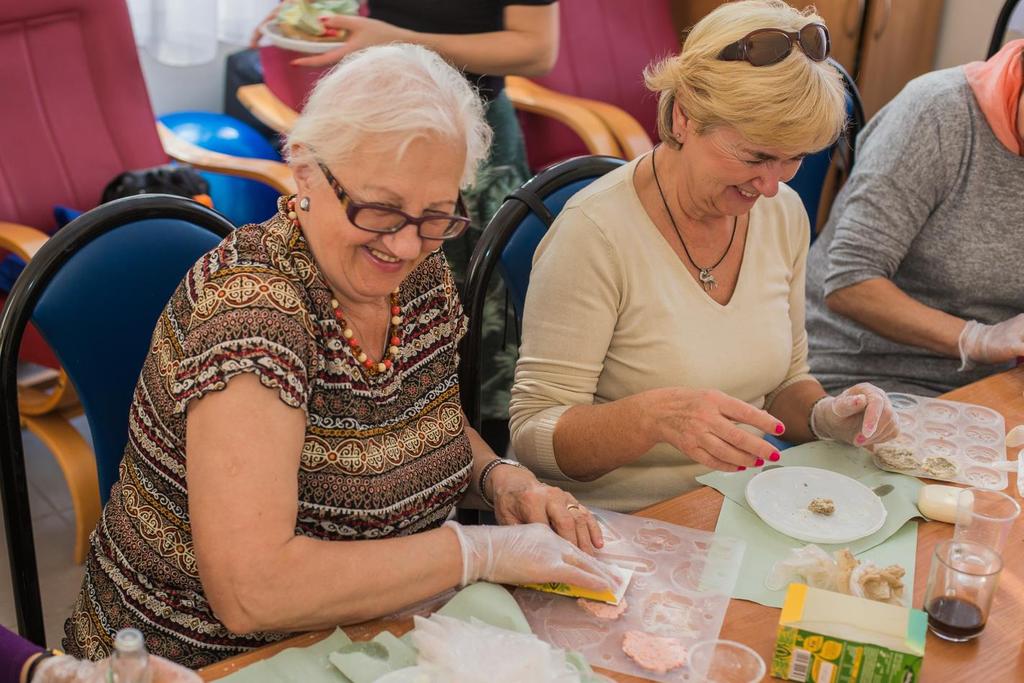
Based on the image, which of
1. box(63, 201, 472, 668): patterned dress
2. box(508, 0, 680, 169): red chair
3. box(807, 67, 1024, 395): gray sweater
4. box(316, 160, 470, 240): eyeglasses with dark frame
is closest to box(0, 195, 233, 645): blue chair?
box(63, 201, 472, 668): patterned dress

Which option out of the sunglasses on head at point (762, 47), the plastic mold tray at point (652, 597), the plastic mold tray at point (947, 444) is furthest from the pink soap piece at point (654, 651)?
the sunglasses on head at point (762, 47)

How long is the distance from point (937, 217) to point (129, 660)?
5.53 ft

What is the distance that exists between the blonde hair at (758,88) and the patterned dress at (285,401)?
53 centimetres

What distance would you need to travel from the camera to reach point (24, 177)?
9.73 ft

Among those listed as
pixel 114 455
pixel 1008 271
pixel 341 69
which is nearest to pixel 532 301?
pixel 341 69

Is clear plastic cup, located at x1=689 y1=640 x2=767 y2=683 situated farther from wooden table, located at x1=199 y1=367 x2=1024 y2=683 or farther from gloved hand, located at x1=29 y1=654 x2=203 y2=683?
gloved hand, located at x1=29 y1=654 x2=203 y2=683

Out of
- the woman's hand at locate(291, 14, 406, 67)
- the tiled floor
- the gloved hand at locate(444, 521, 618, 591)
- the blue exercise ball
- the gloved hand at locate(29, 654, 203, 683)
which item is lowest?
the tiled floor

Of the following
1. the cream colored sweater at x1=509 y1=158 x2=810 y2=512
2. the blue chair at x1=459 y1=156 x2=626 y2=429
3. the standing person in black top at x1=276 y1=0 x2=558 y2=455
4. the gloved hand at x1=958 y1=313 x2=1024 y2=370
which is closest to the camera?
the cream colored sweater at x1=509 y1=158 x2=810 y2=512

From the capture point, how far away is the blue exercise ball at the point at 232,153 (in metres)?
3.34

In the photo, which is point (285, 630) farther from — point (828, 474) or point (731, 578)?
point (828, 474)

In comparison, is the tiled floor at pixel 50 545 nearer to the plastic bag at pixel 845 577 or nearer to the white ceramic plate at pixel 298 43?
the white ceramic plate at pixel 298 43

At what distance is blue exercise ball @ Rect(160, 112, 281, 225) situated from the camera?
3.34 m

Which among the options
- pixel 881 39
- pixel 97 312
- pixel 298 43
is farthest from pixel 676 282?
pixel 881 39

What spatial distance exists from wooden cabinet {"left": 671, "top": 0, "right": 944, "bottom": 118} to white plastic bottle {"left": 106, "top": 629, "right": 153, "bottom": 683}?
3196 mm
